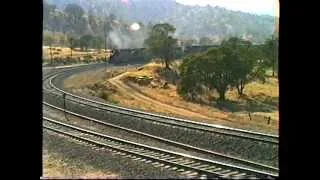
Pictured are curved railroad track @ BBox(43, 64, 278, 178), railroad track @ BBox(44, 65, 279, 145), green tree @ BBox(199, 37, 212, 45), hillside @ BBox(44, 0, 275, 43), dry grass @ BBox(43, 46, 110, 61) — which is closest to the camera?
curved railroad track @ BBox(43, 64, 278, 178)

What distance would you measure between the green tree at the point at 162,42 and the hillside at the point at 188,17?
0.78ft

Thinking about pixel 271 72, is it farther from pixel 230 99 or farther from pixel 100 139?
pixel 100 139

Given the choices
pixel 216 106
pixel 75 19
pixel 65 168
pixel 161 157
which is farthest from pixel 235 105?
pixel 65 168

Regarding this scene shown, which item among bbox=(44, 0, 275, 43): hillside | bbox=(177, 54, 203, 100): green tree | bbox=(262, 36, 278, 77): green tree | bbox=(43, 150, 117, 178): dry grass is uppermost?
bbox=(44, 0, 275, 43): hillside

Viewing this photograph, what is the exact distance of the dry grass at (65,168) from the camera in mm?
5609

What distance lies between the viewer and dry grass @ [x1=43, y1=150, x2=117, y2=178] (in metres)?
5.61

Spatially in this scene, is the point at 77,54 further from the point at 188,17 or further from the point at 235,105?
the point at 235,105

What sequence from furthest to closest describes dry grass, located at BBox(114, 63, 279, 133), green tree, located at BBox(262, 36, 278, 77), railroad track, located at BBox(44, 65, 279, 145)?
dry grass, located at BBox(114, 63, 279, 133), green tree, located at BBox(262, 36, 278, 77), railroad track, located at BBox(44, 65, 279, 145)

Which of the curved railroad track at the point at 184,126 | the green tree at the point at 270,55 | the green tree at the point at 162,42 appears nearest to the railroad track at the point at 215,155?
the curved railroad track at the point at 184,126

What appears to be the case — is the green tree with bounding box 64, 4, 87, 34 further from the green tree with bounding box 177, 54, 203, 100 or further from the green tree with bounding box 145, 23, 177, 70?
the green tree with bounding box 177, 54, 203, 100

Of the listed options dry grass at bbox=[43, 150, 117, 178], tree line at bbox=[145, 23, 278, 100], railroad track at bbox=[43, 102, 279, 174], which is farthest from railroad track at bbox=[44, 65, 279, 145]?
dry grass at bbox=[43, 150, 117, 178]

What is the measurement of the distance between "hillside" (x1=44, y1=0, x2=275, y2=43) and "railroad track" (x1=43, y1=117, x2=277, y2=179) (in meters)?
2.49
